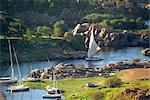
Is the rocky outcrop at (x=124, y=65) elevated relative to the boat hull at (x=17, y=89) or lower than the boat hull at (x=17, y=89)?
elevated

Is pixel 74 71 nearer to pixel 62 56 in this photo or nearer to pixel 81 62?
pixel 81 62

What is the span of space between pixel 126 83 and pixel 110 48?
15.0 m

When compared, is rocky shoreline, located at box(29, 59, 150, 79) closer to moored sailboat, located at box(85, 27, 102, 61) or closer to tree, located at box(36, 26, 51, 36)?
moored sailboat, located at box(85, 27, 102, 61)

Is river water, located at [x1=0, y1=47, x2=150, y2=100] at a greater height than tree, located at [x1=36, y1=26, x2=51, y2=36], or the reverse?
tree, located at [x1=36, y1=26, x2=51, y2=36]

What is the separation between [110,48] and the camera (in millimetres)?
39812

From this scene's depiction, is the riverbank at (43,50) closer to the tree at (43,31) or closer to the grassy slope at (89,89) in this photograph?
the tree at (43,31)

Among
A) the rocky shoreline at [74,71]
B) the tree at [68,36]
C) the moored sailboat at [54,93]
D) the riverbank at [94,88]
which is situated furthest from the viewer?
the tree at [68,36]

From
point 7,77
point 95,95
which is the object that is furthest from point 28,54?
point 95,95

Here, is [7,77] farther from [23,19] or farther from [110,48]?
[23,19]

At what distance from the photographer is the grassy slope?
21500mm

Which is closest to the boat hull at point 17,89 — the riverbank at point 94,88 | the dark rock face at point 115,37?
the riverbank at point 94,88

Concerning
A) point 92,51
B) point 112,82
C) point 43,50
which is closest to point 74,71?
point 112,82

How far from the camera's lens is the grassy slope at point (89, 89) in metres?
21.5

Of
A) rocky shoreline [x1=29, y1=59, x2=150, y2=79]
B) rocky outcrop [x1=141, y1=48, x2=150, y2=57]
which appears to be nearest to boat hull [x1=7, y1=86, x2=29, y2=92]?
rocky shoreline [x1=29, y1=59, x2=150, y2=79]
